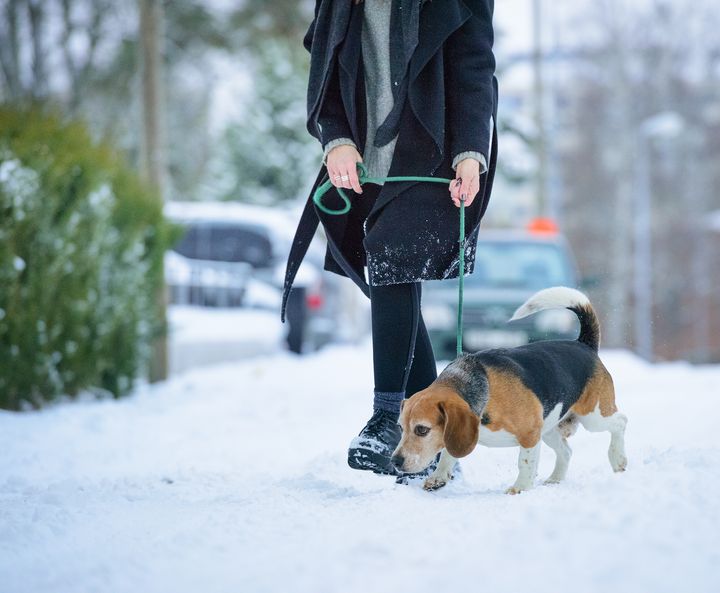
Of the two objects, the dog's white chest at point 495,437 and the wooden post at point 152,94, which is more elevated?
the wooden post at point 152,94

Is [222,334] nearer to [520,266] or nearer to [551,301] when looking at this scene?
[520,266]

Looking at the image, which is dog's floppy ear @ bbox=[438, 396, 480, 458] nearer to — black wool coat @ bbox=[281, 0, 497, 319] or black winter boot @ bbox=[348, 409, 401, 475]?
black winter boot @ bbox=[348, 409, 401, 475]

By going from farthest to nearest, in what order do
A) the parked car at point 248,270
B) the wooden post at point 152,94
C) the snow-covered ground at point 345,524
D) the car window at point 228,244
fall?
the car window at point 228,244, the parked car at point 248,270, the wooden post at point 152,94, the snow-covered ground at point 345,524

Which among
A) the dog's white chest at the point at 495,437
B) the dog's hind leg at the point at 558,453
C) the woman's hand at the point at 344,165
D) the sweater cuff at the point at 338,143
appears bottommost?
the dog's hind leg at the point at 558,453

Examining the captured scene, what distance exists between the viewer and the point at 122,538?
2652mm

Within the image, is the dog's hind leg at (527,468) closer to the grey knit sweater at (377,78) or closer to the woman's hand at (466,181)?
the woman's hand at (466,181)

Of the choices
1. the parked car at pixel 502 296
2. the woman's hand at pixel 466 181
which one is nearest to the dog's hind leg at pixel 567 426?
the woman's hand at pixel 466 181

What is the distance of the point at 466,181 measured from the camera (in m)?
3.32

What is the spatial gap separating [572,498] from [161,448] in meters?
3.22

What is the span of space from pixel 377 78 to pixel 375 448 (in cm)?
135

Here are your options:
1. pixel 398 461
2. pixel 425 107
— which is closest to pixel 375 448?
pixel 398 461

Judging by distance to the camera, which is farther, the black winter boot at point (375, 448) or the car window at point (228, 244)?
the car window at point (228, 244)

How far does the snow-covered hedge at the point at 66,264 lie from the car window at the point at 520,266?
4.44 metres

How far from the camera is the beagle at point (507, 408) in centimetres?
307
